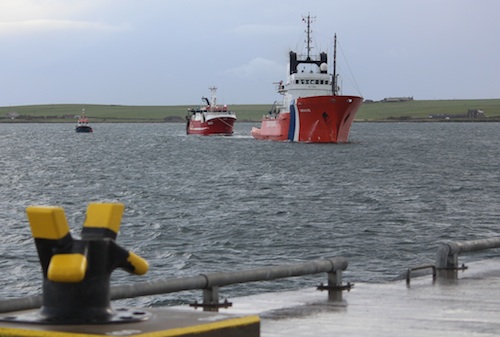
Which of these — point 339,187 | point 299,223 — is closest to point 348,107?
point 339,187

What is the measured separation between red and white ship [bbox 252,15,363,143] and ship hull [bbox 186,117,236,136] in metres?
27.7

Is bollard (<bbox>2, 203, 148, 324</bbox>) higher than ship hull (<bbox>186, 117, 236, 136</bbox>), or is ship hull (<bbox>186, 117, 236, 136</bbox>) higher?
bollard (<bbox>2, 203, 148, 324</bbox>)

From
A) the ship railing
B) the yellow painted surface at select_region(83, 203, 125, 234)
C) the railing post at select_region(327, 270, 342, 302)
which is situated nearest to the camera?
the yellow painted surface at select_region(83, 203, 125, 234)

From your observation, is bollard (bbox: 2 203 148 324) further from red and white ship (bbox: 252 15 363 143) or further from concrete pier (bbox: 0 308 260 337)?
red and white ship (bbox: 252 15 363 143)

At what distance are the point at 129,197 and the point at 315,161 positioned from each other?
33895mm

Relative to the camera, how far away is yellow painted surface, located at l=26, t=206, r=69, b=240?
4887 mm

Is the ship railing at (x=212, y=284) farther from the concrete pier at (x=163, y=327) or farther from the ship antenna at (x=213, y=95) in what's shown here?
the ship antenna at (x=213, y=95)

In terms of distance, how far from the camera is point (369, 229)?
34.7m

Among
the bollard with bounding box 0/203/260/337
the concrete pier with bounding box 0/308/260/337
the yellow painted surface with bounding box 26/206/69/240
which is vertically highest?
the yellow painted surface with bounding box 26/206/69/240

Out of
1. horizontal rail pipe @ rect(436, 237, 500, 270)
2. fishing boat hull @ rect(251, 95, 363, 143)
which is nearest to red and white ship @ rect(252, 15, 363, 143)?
fishing boat hull @ rect(251, 95, 363, 143)

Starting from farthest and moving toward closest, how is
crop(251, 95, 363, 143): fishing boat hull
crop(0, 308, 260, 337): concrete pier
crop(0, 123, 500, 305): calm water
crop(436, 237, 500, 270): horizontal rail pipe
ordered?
1. crop(251, 95, 363, 143): fishing boat hull
2. crop(0, 123, 500, 305): calm water
3. crop(436, 237, 500, 270): horizontal rail pipe
4. crop(0, 308, 260, 337): concrete pier

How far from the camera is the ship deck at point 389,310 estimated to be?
916 cm

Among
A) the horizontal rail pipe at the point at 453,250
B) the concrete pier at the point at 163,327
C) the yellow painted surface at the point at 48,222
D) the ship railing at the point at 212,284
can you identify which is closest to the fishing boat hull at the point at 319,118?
the horizontal rail pipe at the point at 453,250

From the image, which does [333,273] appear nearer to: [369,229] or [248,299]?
[248,299]
